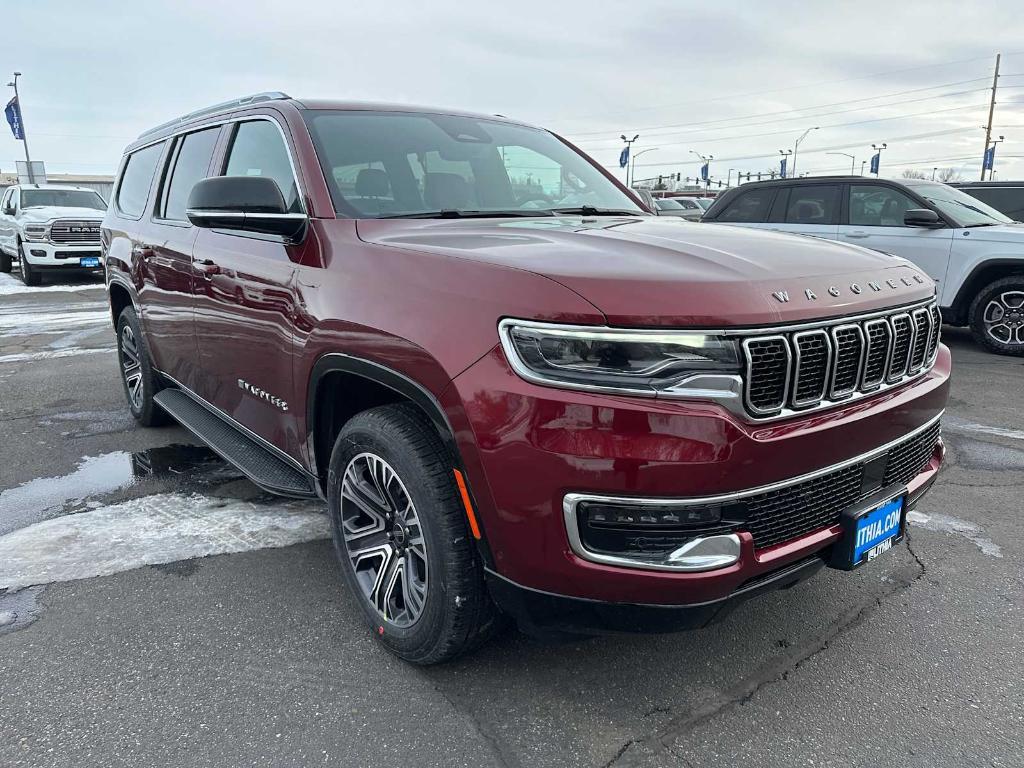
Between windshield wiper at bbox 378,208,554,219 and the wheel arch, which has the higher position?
windshield wiper at bbox 378,208,554,219

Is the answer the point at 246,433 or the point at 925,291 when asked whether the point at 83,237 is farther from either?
the point at 925,291

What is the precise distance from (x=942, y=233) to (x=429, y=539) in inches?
308

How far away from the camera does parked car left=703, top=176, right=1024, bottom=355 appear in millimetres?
7766

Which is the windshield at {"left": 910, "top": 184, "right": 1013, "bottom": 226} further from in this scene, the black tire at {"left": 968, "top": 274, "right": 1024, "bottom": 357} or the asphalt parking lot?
the asphalt parking lot

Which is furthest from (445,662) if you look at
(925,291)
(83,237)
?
(83,237)

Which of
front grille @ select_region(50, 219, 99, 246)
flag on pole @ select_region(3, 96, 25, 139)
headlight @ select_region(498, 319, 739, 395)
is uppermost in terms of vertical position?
flag on pole @ select_region(3, 96, 25, 139)

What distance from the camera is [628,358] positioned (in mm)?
1940

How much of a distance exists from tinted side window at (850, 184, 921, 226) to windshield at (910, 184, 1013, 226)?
194 mm

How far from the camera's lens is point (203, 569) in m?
3.25

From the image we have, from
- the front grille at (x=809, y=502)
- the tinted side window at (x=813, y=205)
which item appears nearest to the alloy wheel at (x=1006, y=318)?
the tinted side window at (x=813, y=205)

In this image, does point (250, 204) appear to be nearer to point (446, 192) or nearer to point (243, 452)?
point (446, 192)

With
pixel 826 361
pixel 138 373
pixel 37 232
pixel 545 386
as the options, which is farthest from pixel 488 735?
pixel 37 232

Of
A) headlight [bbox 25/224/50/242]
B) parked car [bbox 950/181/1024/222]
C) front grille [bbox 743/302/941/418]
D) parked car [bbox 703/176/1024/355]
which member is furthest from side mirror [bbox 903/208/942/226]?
headlight [bbox 25/224/50/242]

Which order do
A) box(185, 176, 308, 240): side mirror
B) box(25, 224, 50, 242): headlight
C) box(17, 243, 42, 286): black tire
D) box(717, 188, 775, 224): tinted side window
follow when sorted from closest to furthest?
box(185, 176, 308, 240): side mirror < box(717, 188, 775, 224): tinted side window < box(25, 224, 50, 242): headlight < box(17, 243, 42, 286): black tire
